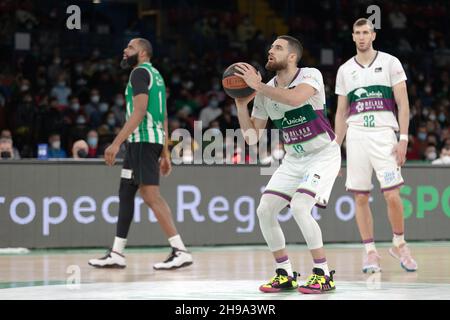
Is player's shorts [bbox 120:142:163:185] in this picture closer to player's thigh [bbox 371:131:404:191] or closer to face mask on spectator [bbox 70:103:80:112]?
player's thigh [bbox 371:131:404:191]

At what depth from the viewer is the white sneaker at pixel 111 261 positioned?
10.2m

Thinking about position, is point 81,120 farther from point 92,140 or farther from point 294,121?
point 294,121

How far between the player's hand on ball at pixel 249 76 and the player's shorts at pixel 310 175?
3.03 feet

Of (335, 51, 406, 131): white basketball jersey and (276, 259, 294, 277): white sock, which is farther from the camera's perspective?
(335, 51, 406, 131): white basketball jersey

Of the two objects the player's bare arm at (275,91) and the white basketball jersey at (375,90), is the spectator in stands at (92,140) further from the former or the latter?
the player's bare arm at (275,91)

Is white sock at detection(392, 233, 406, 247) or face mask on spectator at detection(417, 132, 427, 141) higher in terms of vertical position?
face mask on spectator at detection(417, 132, 427, 141)

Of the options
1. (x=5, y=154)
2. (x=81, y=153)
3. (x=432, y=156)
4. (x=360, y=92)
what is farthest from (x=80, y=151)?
(x=432, y=156)

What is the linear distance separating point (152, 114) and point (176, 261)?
5.12ft

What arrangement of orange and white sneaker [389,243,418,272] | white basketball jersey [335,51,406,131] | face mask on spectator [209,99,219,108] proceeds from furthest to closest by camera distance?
face mask on spectator [209,99,219,108], white basketball jersey [335,51,406,131], orange and white sneaker [389,243,418,272]

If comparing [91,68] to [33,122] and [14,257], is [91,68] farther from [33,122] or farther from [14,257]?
[14,257]

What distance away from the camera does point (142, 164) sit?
1028 cm

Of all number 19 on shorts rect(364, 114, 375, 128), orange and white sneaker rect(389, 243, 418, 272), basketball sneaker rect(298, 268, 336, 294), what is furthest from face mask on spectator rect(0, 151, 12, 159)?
basketball sneaker rect(298, 268, 336, 294)

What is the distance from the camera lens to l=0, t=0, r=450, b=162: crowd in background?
1777 cm

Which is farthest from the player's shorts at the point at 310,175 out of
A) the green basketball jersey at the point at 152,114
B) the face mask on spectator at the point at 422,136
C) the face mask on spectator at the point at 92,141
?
the face mask on spectator at the point at 422,136
